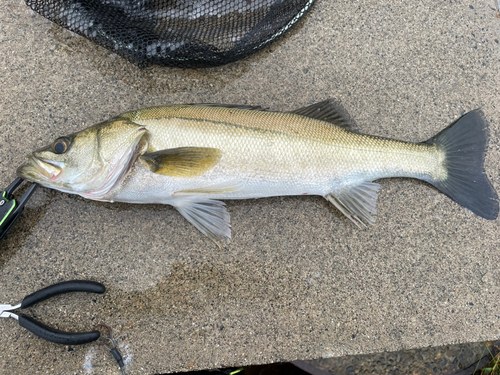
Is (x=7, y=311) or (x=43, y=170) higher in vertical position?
(x=43, y=170)

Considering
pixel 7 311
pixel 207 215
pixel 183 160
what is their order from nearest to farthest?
pixel 183 160
pixel 7 311
pixel 207 215

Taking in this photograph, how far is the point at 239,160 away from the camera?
1964mm

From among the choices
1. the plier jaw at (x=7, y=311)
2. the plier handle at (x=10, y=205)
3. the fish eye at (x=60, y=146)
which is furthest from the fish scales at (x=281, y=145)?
the plier jaw at (x=7, y=311)

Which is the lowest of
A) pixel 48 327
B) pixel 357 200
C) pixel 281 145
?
pixel 48 327

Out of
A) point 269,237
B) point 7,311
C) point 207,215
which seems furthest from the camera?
point 269,237

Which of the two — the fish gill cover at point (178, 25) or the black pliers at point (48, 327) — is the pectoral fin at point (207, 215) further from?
the fish gill cover at point (178, 25)

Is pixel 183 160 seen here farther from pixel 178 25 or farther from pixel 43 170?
pixel 178 25

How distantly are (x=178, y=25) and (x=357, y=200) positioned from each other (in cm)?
178

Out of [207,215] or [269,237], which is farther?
[269,237]

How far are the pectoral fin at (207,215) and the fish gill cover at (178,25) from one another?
1022 mm

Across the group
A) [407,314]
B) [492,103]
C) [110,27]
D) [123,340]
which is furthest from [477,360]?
[110,27]

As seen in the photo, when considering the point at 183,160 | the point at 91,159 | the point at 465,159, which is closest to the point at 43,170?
the point at 91,159

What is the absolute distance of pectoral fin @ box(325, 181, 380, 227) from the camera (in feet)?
7.13

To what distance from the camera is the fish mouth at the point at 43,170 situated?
6.28 feet
